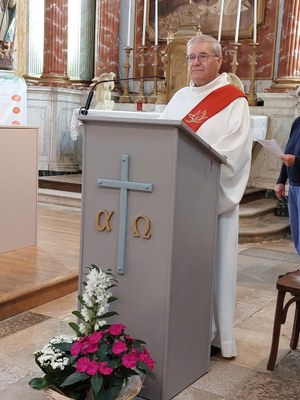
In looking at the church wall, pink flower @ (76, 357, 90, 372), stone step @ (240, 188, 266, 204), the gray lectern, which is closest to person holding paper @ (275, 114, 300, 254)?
the gray lectern

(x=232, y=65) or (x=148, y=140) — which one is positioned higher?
(x=232, y=65)

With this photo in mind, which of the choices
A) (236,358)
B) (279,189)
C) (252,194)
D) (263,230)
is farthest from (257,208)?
(236,358)

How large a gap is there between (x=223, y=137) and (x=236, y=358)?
1.19 m

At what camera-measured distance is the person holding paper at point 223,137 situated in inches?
116

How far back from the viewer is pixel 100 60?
30.3 ft

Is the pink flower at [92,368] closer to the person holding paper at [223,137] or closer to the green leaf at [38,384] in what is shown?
the green leaf at [38,384]

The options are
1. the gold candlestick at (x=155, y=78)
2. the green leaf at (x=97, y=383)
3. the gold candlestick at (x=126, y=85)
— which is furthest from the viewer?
the gold candlestick at (x=126, y=85)

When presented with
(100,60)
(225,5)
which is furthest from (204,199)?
(100,60)

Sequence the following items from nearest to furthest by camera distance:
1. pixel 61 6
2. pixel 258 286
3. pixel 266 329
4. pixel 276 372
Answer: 1. pixel 276 372
2. pixel 266 329
3. pixel 258 286
4. pixel 61 6

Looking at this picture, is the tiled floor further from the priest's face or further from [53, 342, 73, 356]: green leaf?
the priest's face

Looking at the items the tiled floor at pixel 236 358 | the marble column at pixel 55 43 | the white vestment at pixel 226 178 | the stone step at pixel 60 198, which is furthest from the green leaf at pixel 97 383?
the marble column at pixel 55 43

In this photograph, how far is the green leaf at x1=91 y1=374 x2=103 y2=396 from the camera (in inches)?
83.9

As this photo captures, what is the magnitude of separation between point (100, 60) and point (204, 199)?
698 centimetres

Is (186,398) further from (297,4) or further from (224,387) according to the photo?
(297,4)
